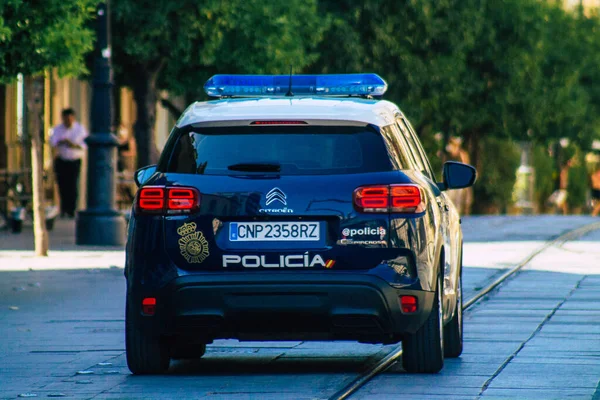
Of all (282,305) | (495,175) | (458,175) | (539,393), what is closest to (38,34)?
(458,175)

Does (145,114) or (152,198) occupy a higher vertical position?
(152,198)

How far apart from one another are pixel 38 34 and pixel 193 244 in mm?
6958

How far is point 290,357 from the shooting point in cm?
1097

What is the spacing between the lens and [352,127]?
955 centimetres

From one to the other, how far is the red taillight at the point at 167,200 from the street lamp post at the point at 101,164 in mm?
13460

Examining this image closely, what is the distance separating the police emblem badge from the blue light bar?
4.66 feet

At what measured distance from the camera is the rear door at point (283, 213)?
927cm

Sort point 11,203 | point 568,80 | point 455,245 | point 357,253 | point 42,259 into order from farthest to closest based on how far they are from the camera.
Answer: point 568,80 → point 11,203 → point 42,259 → point 455,245 → point 357,253

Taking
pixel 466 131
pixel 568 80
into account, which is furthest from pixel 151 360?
pixel 568 80

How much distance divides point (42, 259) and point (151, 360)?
34.4ft

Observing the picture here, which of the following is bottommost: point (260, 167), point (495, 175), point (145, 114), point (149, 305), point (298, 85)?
point (495, 175)

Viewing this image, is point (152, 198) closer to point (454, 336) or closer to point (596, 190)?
point (454, 336)

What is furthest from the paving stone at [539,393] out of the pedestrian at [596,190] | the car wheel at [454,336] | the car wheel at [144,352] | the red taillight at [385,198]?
the pedestrian at [596,190]

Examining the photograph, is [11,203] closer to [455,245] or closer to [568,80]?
[455,245]
